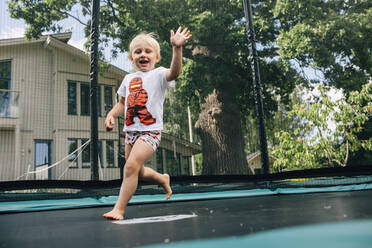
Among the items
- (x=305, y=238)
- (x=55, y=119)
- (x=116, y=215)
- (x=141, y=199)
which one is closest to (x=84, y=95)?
(x=55, y=119)

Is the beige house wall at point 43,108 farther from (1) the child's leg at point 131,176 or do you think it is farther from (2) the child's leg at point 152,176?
(1) the child's leg at point 131,176

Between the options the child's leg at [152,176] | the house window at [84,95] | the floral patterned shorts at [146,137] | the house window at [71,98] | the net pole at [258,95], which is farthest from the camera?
the house window at [84,95]

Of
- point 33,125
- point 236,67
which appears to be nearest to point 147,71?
point 33,125

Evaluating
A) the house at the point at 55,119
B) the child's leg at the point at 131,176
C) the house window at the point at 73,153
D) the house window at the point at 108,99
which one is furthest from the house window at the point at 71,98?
the child's leg at the point at 131,176

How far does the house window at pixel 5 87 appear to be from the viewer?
4.10m

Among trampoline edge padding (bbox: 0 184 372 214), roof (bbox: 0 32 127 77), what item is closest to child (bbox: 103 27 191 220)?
trampoline edge padding (bbox: 0 184 372 214)

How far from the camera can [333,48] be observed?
5.01 meters

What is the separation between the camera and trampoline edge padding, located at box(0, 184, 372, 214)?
1651mm

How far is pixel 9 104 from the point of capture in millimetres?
4270

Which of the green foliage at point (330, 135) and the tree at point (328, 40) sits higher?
the tree at point (328, 40)

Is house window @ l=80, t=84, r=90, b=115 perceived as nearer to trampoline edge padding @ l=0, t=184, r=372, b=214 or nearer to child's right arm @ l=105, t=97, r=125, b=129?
trampoline edge padding @ l=0, t=184, r=372, b=214

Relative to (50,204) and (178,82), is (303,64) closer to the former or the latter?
(178,82)

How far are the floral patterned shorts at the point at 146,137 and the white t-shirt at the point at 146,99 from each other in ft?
0.06

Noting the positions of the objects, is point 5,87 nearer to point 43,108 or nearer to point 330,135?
point 43,108
